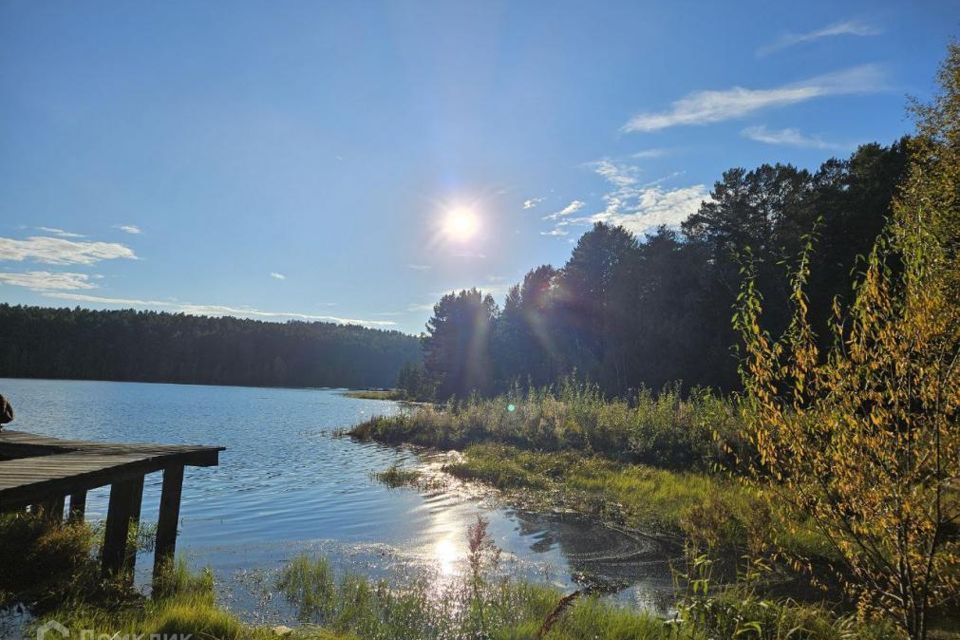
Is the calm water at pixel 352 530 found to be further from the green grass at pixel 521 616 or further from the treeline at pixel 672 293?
the treeline at pixel 672 293

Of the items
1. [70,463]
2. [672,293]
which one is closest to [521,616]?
[70,463]

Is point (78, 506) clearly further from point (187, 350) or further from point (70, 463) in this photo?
point (187, 350)

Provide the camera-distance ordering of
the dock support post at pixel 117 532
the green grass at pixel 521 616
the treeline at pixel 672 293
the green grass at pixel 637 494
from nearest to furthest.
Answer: the green grass at pixel 521 616 < the dock support post at pixel 117 532 < the green grass at pixel 637 494 < the treeline at pixel 672 293

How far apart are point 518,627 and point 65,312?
136352 millimetres

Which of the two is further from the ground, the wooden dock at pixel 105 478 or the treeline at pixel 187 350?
the treeline at pixel 187 350

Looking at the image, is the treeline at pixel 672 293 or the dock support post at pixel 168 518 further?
the treeline at pixel 672 293

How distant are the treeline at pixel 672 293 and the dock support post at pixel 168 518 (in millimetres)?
21954

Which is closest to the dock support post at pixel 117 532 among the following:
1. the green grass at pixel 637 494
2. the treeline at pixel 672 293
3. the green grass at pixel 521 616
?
the green grass at pixel 521 616

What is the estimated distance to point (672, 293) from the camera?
46469 millimetres

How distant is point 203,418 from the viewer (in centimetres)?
3462

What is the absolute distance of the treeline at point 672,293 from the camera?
115 feet

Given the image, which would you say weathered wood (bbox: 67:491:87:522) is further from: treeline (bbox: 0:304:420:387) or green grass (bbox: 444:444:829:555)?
treeline (bbox: 0:304:420:387)

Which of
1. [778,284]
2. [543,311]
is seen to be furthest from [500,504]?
[543,311]

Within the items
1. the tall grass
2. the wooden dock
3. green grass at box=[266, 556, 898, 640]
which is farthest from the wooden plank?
the tall grass
